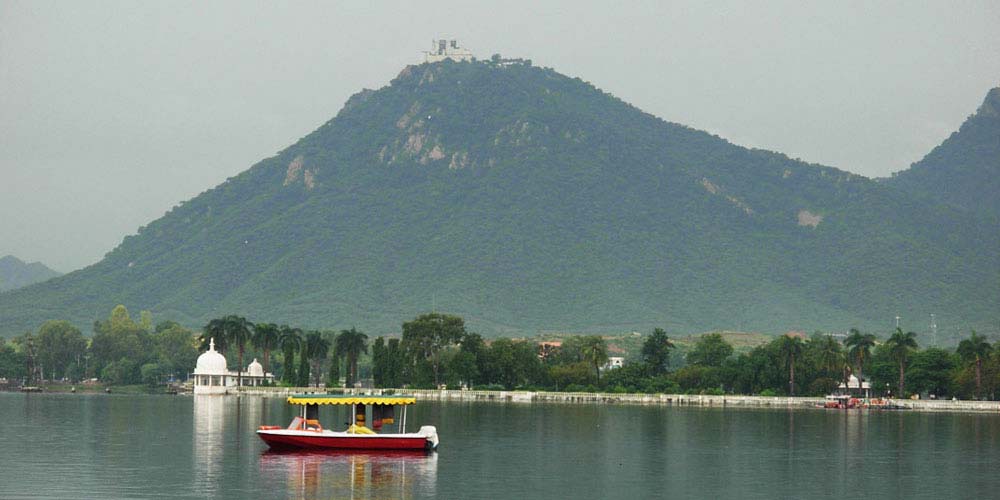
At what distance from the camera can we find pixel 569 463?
77062 mm

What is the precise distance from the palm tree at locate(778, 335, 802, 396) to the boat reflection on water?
364ft

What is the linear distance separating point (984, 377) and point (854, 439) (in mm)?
82469

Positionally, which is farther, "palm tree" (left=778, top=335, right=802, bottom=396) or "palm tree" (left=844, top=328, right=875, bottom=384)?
"palm tree" (left=844, top=328, right=875, bottom=384)

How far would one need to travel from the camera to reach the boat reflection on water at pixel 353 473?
61.4 metres

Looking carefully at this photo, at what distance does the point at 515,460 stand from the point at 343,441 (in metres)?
9.65

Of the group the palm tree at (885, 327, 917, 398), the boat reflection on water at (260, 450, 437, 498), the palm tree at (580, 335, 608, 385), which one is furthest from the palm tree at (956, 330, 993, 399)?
the boat reflection on water at (260, 450, 437, 498)

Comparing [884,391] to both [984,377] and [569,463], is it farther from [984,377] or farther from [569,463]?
[569,463]

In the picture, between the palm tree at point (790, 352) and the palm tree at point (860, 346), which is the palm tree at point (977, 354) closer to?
the palm tree at point (860, 346)

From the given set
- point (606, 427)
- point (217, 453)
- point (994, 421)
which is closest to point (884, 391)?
point (994, 421)

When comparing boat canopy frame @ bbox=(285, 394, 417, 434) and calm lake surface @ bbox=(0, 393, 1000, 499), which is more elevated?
boat canopy frame @ bbox=(285, 394, 417, 434)

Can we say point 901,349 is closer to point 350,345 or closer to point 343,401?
point 350,345

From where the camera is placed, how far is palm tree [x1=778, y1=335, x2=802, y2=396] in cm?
18312

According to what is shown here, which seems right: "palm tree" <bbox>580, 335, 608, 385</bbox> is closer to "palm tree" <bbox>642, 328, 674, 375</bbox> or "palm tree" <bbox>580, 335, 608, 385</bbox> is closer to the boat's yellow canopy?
"palm tree" <bbox>642, 328, 674, 375</bbox>

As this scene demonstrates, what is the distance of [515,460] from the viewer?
7800cm
